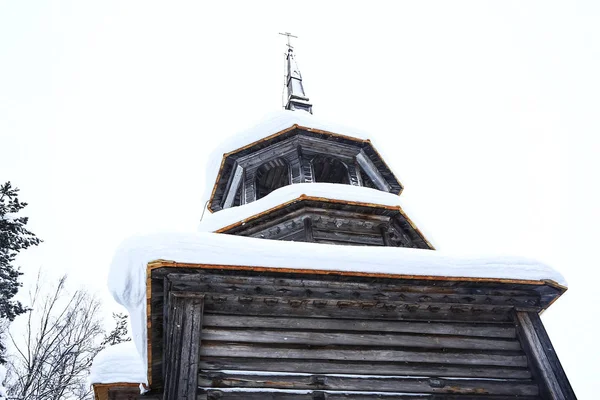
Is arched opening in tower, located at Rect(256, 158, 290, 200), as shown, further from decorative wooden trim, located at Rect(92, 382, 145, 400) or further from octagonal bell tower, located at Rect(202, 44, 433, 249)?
decorative wooden trim, located at Rect(92, 382, 145, 400)

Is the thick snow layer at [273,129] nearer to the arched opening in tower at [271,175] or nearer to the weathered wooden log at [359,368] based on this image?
the arched opening in tower at [271,175]

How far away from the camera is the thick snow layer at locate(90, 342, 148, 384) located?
26.9 ft

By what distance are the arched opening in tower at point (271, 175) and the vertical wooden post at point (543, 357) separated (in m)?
5.94

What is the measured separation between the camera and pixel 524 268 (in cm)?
655

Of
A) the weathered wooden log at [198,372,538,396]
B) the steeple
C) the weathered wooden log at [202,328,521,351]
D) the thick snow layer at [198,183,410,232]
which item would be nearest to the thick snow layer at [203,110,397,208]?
the thick snow layer at [198,183,410,232]

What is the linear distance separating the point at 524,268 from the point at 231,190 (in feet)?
23.2

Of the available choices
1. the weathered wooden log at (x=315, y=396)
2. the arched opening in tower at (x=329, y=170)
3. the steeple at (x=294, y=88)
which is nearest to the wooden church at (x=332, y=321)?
the weathered wooden log at (x=315, y=396)

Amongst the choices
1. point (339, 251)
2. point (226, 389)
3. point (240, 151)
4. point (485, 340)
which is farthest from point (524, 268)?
point (240, 151)

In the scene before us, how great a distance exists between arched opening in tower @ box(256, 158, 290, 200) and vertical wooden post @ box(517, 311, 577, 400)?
594cm

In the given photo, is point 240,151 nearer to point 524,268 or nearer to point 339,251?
point 339,251

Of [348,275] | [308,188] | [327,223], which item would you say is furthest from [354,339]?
[308,188]

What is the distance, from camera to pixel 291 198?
8320mm

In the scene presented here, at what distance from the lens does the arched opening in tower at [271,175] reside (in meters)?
10.8

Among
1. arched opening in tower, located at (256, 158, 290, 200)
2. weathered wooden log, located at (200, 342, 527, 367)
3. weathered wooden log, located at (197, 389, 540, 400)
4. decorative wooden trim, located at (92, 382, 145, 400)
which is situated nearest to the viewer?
weathered wooden log, located at (197, 389, 540, 400)
